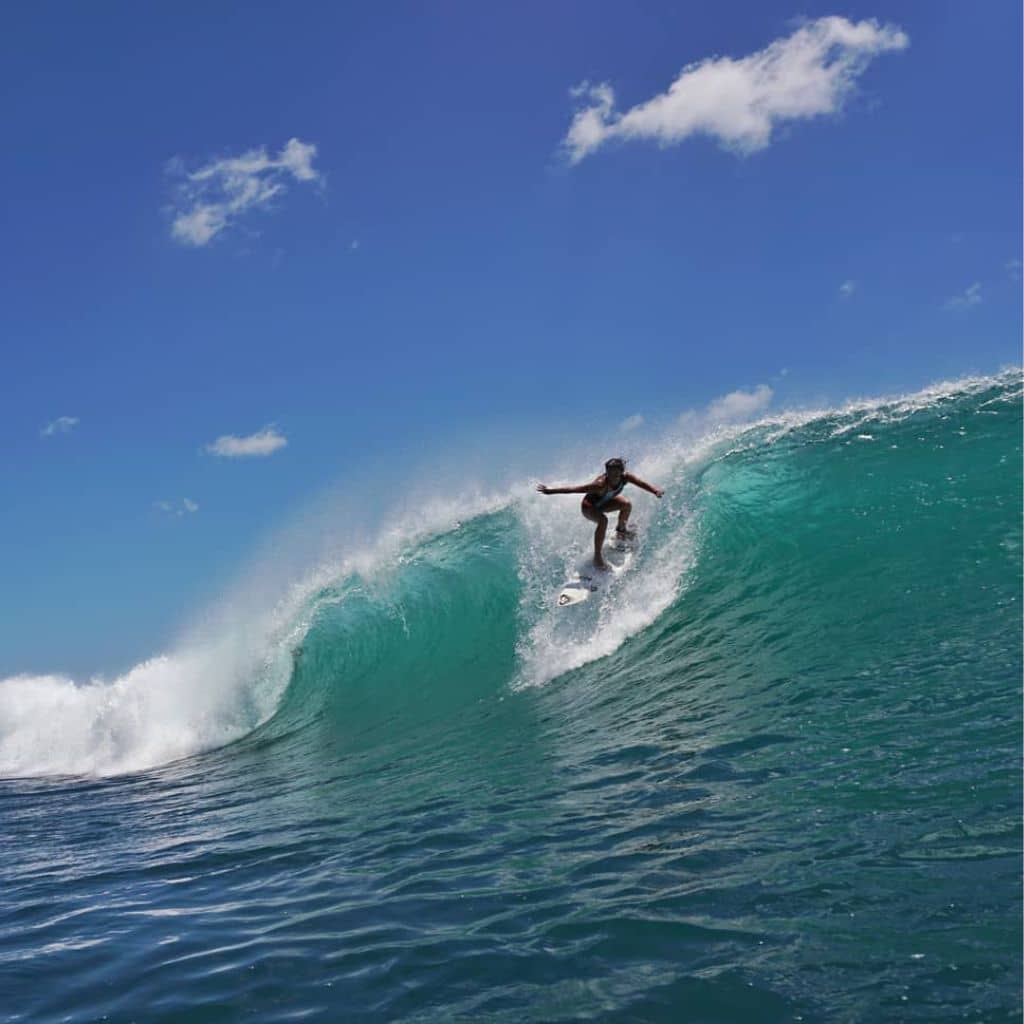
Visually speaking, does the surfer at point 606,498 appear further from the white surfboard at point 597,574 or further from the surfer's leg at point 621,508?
the white surfboard at point 597,574

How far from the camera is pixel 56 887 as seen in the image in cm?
630

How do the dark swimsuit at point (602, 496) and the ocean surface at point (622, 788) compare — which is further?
the dark swimsuit at point (602, 496)

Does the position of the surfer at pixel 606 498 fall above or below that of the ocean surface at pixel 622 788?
above

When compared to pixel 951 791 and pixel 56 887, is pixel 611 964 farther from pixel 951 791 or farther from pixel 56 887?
pixel 56 887

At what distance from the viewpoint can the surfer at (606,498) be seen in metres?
12.1

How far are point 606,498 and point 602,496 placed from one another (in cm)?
7

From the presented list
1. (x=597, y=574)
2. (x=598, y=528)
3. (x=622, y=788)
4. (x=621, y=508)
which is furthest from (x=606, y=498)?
(x=622, y=788)

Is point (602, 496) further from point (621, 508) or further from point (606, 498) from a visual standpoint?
point (621, 508)

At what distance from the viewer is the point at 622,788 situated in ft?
19.3

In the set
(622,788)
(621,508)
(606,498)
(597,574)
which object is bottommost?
(622,788)

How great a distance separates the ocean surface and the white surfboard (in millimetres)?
183

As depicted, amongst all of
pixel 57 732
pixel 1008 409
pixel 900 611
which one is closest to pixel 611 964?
pixel 900 611

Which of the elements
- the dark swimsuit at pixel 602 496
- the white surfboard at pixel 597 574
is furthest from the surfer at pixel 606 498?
the white surfboard at pixel 597 574

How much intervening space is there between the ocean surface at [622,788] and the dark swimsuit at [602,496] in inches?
48.6
